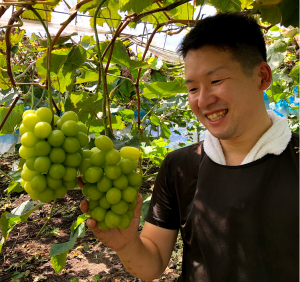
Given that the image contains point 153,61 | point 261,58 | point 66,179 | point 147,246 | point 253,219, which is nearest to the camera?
point 66,179

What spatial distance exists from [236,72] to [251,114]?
17 centimetres

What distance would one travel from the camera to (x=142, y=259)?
1.04m

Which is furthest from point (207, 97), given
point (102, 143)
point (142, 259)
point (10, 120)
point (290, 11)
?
point (10, 120)

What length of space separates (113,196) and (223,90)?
543mm

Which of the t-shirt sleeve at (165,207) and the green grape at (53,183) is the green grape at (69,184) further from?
the t-shirt sleeve at (165,207)

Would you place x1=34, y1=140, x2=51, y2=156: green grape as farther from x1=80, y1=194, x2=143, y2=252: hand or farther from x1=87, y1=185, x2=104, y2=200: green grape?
x1=80, y1=194, x2=143, y2=252: hand

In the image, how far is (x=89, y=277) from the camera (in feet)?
7.41

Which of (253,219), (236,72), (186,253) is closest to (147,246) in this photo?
(186,253)

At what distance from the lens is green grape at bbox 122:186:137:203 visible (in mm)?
647

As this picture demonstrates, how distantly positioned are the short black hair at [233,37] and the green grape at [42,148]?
2.19ft

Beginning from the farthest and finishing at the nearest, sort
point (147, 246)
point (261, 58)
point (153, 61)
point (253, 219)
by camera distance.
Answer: point (153, 61)
point (147, 246)
point (261, 58)
point (253, 219)

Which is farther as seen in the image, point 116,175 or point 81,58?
point 81,58

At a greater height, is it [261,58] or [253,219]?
[261,58]

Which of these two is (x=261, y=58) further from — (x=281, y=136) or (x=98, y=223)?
(x=98, y=223)
